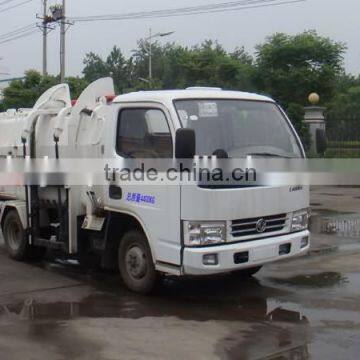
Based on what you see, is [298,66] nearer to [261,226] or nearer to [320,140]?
[320,140]

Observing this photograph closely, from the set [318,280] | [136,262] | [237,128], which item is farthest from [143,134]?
[318,280]

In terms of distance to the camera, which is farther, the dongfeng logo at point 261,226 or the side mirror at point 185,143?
the dongfeng logo at point 261,226

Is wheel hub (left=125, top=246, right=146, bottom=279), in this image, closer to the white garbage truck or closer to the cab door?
the white garbage truck

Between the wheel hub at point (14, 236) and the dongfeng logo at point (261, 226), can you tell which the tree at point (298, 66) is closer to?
the wheel hub at point (14, 236)

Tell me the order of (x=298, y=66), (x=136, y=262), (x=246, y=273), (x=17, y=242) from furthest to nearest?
(x=298, y=66) → (x=17, y=242) → (x=246, y=273) → (x=136, y=262)

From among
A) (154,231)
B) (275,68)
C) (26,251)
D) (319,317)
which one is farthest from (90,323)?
(275,68)

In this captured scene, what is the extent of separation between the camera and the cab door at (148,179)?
19.9ft

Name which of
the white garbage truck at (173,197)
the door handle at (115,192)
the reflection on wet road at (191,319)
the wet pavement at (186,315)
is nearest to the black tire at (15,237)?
the wet pavement at (186,315)

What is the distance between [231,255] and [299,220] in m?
1.18

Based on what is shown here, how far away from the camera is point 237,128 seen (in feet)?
21.3

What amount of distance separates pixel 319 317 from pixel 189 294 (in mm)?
1553

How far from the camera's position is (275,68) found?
3206 cm

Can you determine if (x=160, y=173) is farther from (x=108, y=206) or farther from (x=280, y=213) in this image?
(x=280, y=213)

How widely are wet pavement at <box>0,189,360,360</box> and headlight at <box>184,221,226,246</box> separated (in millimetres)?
734
